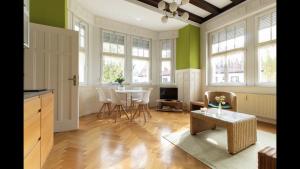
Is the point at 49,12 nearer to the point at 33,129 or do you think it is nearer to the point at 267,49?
the point at 33,129

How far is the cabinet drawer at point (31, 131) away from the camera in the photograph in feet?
3.95

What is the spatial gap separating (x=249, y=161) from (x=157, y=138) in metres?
1.44

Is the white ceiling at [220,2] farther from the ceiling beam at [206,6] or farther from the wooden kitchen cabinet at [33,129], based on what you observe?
the wooden kitchen cabinet at [33,129]

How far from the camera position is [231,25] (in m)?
5.04

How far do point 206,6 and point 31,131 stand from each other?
527 cm

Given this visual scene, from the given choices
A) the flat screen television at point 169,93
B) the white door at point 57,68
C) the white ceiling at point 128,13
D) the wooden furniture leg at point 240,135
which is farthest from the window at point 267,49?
the white door at point 57,68

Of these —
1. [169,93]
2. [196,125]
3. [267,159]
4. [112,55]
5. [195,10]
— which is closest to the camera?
[267,159]

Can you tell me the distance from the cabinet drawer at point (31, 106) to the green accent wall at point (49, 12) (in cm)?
235

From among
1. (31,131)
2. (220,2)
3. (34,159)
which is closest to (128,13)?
→ (220,2)

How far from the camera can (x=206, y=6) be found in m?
4.90
